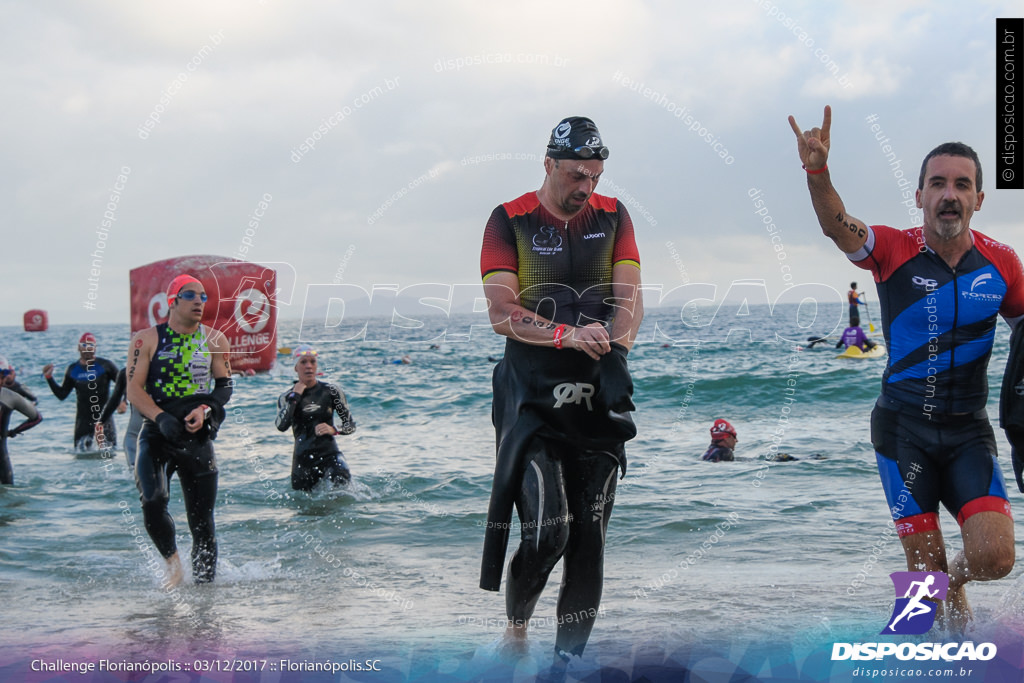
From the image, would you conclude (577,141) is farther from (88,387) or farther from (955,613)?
(88,387)

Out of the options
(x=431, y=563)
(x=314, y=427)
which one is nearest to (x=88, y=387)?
(x=314, y=427)

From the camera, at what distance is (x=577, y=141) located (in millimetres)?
4320

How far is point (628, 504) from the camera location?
10.2 metres

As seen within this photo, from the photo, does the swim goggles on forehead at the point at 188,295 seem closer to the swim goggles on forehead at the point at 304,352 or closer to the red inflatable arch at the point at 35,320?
the swim goggles on forehead at the point at 304,352

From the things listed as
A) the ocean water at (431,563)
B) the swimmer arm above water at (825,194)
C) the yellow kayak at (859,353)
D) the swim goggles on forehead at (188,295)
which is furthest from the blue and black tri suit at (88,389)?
the yellow kayak at (859,353)

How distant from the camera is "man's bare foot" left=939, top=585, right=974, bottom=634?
14.9 feet

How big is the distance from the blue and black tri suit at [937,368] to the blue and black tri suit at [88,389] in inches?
510

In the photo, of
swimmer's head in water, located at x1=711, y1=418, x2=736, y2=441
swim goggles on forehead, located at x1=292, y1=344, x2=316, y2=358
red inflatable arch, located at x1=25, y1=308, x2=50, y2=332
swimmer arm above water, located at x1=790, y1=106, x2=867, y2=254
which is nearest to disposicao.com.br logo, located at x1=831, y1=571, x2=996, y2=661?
swimmer arm above water, located at x1=790, y1=106, x2=867, y2=254

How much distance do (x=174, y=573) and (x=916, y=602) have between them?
5309 mm

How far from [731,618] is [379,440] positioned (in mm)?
11966

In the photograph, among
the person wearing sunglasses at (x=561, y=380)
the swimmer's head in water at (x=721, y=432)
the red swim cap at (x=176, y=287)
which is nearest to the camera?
the person wearing sunglasses at (x=561, y=380)

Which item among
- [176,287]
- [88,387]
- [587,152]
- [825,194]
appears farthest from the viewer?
[88,387]

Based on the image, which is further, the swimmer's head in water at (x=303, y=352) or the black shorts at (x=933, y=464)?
the swimmer's head in water at (x=303, y=352)

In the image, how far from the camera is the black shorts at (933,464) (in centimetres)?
442
